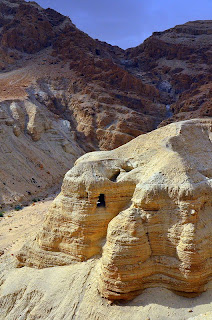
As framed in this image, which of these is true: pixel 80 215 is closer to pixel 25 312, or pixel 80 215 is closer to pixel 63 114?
pixel 25 312

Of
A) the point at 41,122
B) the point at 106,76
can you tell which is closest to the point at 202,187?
the point at 41,122

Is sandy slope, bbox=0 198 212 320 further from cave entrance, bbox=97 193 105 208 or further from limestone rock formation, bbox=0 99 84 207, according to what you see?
limestone rock formation, bbox=0 99 84 207

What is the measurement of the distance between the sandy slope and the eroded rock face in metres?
0.27

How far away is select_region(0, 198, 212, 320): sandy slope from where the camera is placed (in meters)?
8.49

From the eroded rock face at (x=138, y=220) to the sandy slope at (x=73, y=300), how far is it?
27 cm

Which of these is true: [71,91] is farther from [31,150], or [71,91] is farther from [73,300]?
[73,300]

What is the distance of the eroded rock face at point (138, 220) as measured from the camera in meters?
8.77

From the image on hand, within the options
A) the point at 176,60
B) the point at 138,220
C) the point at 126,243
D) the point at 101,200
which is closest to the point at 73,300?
the point at 126,243

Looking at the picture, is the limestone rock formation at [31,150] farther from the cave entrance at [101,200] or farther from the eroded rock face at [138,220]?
the cave entrance at [101,200]

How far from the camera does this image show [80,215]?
10.4 meters

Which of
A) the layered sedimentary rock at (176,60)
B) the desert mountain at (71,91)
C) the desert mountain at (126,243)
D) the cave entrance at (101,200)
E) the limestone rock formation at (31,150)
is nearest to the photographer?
the desert mountain at (126,243)

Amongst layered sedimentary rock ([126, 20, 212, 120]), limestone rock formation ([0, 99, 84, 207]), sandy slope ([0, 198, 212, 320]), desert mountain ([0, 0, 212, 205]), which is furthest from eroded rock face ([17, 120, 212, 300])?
layered sedimentary rock ([126, 20, 212, 120])

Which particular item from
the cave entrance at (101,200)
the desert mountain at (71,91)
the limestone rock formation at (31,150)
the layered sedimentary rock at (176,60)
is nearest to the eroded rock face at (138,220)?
the cave entrance at (101,200)

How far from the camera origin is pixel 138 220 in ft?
29.9
